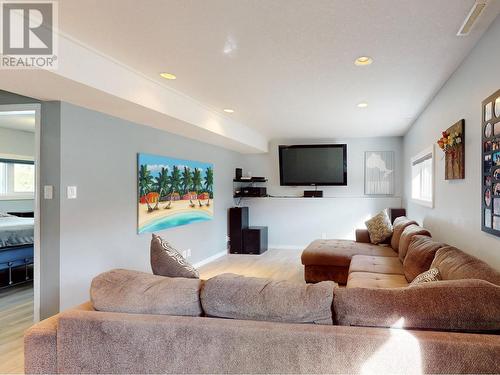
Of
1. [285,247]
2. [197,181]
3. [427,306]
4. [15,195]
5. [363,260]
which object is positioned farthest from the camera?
[285,247]

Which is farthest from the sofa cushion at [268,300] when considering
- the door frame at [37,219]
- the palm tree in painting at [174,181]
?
the palm tree in painting at [174,181]

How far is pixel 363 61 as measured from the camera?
9.49 ft

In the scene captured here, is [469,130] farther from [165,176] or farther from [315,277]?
[165,176]

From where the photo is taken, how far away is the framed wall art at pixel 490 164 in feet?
6.85

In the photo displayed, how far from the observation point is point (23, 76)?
2.45 metres

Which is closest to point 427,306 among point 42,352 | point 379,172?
point 42,352

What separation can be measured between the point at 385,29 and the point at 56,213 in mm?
3112

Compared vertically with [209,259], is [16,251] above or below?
above

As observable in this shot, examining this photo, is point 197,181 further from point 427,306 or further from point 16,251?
point 427,306

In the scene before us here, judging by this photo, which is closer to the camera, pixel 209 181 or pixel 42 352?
pixel 42 352

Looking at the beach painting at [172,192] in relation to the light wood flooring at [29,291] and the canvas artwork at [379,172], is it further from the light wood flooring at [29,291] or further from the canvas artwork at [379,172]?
the canvas artwork at [379,172]

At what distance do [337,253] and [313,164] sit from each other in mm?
2956

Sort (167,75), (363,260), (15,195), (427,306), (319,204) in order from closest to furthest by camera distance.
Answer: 1. (427,306)
2. (167,75)
3. (363,260)
4. (15,195)
5. (319,204)
